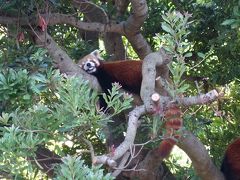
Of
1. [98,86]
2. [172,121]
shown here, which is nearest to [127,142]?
[172,121]

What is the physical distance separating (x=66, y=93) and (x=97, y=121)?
0.17m

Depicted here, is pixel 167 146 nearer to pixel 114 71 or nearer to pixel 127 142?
pixel 127 142

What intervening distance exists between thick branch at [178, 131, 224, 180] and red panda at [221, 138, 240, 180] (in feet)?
0.41

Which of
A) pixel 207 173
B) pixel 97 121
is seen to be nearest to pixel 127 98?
pixel 97 121

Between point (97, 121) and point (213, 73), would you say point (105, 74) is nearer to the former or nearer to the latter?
point (213, 73)

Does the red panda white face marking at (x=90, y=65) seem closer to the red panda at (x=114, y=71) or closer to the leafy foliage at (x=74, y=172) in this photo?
the red panda at (x=114, y=71)

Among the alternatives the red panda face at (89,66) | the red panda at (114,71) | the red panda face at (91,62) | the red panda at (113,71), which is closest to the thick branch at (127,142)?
the red panda at (113,71)

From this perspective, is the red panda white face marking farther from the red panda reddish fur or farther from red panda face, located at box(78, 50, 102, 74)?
the red panda reddish fur

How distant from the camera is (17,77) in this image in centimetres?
248

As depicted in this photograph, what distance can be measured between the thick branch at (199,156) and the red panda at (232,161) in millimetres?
125

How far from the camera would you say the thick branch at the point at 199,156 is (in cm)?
356

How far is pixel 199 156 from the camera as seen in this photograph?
12.1ft

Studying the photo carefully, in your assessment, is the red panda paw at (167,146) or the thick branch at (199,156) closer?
the red panda paw at (167,146)

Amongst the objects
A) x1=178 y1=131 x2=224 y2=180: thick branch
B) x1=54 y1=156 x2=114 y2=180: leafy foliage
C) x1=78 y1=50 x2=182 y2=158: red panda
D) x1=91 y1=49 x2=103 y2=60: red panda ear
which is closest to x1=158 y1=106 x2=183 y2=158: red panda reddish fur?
x1=54 y1=156 x2=114 y2=180: leafy foliage
